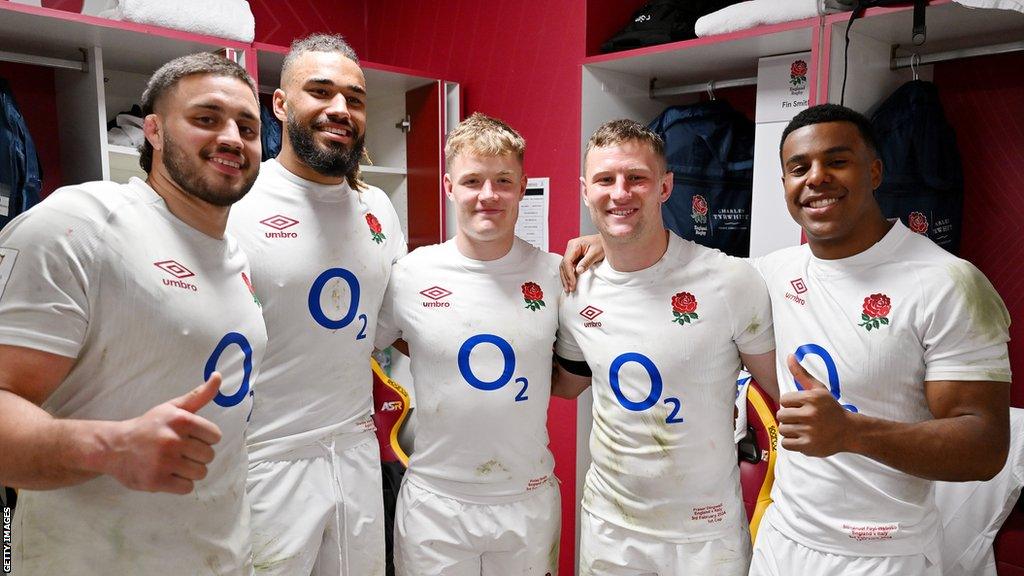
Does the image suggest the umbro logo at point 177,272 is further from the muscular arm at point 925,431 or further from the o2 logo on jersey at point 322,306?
the muscular arm at point 925,431

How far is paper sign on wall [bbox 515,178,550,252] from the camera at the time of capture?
8.20ft

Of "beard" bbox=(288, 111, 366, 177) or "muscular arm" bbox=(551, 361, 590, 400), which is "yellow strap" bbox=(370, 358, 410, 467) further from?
"beard" bbox=(288, 111, 366, 177)

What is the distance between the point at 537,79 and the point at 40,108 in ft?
5.39

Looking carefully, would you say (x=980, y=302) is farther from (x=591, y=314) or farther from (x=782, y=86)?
(x=782, y=86)

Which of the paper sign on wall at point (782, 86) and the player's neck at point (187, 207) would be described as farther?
the paper sign on wall at point (782, 86)

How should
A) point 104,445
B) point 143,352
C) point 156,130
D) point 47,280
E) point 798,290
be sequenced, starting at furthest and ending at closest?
1. point 798,290
2. point 156,130
3. point 143,352
4. point 47,280
5. point 104,445

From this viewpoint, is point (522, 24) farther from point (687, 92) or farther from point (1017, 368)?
point (1017, 368)

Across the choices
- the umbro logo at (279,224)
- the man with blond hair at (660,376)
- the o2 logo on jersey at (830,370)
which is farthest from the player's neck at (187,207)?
the o2 logo on jersey at (830,370)

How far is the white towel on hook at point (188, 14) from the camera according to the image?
74.2 inches

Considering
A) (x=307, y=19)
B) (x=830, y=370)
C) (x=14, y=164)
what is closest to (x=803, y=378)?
(x=830, y=370)

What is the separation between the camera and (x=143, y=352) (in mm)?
1064

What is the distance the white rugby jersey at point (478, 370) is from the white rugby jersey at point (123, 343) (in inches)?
19.2

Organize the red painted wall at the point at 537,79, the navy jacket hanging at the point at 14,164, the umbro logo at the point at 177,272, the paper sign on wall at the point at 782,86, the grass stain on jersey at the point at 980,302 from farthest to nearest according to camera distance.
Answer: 1. the red painted wall at the point at 537,79
2. the paper sign on wall at the point at 782,86
3. the navy jacket hanging at the point at 14,164
4. the grass stain on jersey at the point at 980,302
5. the umbro logo at the point at 177,272

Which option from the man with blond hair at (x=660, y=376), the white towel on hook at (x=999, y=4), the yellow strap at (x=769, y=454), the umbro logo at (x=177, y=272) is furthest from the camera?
the yellow strap at (x=769, y=454)
